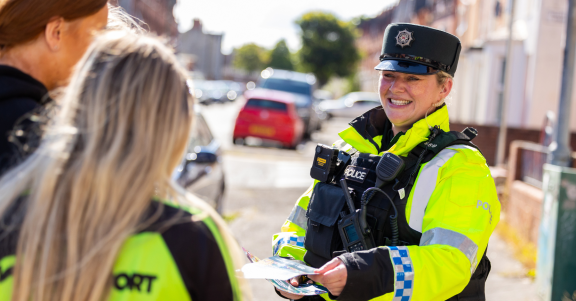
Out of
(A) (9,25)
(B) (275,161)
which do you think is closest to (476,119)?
(B) (275,161)

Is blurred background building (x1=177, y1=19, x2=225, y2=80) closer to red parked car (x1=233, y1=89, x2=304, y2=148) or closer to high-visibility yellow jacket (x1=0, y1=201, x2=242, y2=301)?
red parked car (x1=233, y1=89, x2=304, y2=148)

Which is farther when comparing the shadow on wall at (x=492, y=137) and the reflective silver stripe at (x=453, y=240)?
the shadow on wall at (x=492, y=137)

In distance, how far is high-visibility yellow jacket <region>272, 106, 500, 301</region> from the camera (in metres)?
1.96

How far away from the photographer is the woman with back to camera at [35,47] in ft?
5.78

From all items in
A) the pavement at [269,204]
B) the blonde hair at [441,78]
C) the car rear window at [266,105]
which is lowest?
the pavement at [269,204]

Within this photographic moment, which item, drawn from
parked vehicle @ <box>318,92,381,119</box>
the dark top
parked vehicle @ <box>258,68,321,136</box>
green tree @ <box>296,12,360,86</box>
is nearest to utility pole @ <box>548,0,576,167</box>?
the dark top

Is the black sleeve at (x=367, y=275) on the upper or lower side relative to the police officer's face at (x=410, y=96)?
lower

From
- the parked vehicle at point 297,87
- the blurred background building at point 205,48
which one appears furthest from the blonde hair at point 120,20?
the blurred background building at point 205,48

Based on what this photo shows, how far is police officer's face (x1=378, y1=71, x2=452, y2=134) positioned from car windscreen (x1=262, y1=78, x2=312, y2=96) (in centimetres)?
1683

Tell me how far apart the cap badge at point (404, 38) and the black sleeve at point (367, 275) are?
3.13 ft

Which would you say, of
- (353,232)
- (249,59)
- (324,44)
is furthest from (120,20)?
(249,59)

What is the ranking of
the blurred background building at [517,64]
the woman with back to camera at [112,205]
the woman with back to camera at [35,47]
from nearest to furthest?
the woman with back to camera at [112,205] < the woman with back to camera at [35,47] < the blurred background building at [517,64]

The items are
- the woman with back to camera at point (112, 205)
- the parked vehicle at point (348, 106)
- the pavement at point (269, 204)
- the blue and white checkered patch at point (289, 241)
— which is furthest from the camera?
the parked vehicle at point (348, 106)

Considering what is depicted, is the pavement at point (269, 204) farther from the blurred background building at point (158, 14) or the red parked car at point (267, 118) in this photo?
the blurred background building at point (158, 14)
